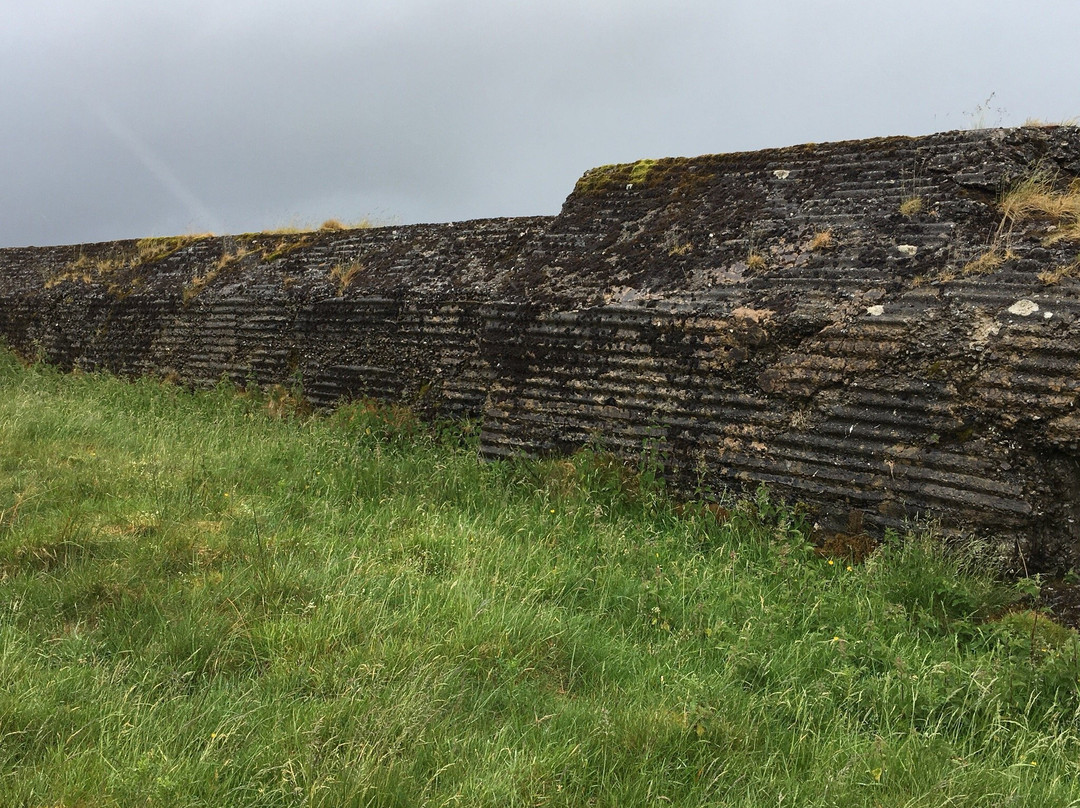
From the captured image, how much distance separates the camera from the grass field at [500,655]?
3.11 metres

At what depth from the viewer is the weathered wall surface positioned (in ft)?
16.4

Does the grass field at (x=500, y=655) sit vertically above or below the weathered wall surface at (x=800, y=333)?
below

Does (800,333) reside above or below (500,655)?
above

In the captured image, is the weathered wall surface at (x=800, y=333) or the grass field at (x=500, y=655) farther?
the weathered wall surface at (x=800, y=333)

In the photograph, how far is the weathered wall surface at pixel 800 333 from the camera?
500 cm

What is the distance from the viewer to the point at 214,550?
4.89 metres

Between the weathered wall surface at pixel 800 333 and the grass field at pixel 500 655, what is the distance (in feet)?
1.46

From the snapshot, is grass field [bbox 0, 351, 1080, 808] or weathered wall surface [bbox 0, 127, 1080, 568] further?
weathered wall surface [bbox 0, 127, 1080, 568]

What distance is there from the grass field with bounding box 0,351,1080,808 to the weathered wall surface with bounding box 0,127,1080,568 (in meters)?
0.44

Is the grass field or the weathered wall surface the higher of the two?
the weathered wall surface

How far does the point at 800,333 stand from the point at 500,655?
311 centimetres

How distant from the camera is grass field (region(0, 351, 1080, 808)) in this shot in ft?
10.2

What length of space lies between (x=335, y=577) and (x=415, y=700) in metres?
1.34

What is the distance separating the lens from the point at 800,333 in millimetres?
5719
